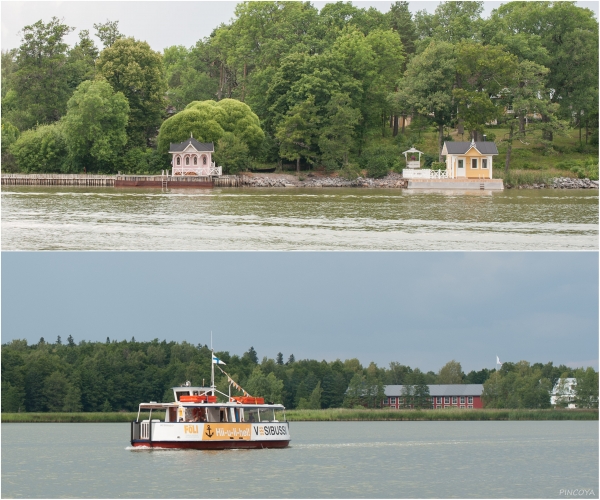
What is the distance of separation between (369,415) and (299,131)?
907 inches

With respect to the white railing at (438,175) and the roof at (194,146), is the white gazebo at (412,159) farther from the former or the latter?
the roof at (194,146)

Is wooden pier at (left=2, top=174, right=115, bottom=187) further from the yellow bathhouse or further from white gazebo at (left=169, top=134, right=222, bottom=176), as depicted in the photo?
the yellow bathhouse

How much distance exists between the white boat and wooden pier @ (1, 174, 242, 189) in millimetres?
39497

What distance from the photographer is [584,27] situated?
76.5 metres

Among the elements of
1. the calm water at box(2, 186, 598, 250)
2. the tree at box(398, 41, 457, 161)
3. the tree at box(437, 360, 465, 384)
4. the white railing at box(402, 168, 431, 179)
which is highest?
the tree at box(398, 41, 457, 161)

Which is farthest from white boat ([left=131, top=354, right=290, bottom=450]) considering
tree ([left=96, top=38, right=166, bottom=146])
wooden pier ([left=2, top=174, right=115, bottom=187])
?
tree ([left=96, top=38, right=166, bottom=146])

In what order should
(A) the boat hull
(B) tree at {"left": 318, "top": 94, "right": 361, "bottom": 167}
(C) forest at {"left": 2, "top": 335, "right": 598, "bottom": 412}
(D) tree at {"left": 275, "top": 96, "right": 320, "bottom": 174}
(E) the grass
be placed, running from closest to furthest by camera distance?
(A) the boat hull, (E) the grass, (C) forest at {"left": 2, "top": 335, "right": 598, "bottom": 412}, (B) tree at {"left": 318, "top": 94, "right": 361, "bottom": 167}, (D) tree at {"left": 275, "top": 96, "right": 320, "bottom": 174}

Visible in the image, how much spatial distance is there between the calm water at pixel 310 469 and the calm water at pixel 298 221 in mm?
6956

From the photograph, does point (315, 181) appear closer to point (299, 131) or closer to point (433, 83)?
point (299, 131)

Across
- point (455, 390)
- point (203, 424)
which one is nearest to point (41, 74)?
point (455, 390)

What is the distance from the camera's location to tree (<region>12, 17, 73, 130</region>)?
77.8m

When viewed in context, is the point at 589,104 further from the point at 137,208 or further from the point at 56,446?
the point at 56,446

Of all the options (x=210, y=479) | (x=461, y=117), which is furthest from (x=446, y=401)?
(x=210, y=479)

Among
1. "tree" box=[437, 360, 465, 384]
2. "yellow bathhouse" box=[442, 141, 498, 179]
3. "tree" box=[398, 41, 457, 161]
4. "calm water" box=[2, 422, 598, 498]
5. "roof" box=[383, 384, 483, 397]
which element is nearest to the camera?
"calm water" box=[2, 422, 598, 498]
